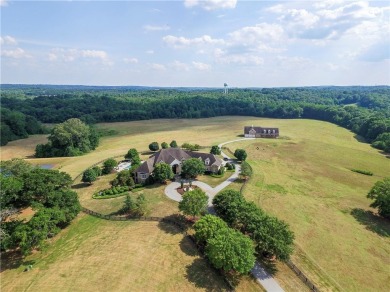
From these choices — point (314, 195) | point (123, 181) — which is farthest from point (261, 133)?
point (123, 181)

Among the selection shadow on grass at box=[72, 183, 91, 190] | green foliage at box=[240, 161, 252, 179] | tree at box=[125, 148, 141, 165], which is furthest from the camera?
tree at box=[125, 148, 141, 165]

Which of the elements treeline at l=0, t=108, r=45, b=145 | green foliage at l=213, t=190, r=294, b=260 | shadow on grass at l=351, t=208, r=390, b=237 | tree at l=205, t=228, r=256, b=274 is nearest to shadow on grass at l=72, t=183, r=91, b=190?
green foliage at l=213, t=190, r=294, b=260

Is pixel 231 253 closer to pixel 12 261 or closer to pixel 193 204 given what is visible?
pixel 193 204

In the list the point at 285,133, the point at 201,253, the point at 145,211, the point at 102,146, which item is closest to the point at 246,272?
the point at 201,253

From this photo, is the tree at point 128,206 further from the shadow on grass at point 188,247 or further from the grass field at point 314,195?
the shadow on grass at point 188,247

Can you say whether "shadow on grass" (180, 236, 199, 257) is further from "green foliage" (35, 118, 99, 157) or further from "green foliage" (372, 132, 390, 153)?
"green foliage" (372, 132, 390, 153)

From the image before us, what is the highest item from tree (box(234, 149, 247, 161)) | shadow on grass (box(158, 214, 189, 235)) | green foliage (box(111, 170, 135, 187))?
tree (box(234, 149, 247, 161))

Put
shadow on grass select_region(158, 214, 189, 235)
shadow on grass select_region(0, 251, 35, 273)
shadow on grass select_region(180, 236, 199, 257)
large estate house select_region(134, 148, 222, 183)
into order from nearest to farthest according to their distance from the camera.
Answer: shadow on grass select_region(0, 251, 35, 273) → shadow on grass select_region(180, 236, 199, 257) → shadow on grass select_region(158, 214, 189, 235) → large estate house select_region(134, 148, 222, 183)

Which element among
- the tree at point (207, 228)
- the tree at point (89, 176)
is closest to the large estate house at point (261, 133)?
the tree at point (89, 176)
